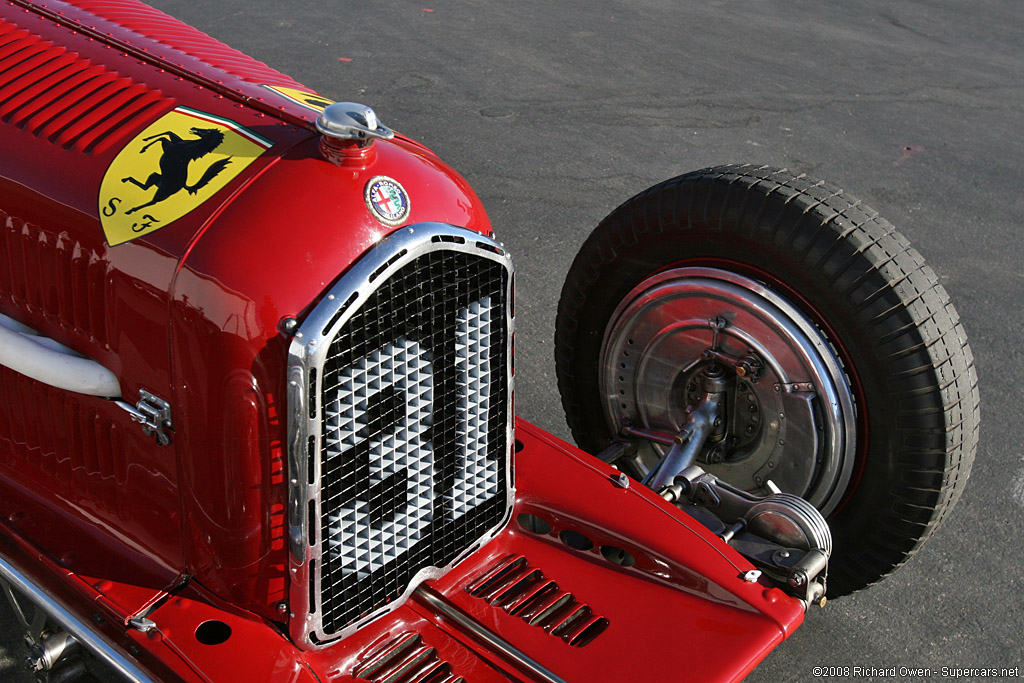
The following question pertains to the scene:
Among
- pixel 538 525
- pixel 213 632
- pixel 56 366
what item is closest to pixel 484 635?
pixel 538 525

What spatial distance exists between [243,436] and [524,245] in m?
3.17

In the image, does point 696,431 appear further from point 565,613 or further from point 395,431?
point 395,431

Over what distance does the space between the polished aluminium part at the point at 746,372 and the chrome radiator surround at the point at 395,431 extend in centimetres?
66

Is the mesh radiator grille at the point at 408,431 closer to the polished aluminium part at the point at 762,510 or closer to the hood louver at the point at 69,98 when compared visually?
the polished aluminium part at the point at 762,510

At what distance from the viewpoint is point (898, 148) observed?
648 cm

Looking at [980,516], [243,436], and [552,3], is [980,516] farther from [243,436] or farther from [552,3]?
[552,3]

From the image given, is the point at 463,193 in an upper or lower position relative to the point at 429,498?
upper

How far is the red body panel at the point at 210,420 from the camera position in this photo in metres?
1.95

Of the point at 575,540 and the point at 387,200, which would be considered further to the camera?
the point at 575,540

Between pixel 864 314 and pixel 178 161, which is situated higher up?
pixel 178 161

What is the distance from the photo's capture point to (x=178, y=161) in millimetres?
2053

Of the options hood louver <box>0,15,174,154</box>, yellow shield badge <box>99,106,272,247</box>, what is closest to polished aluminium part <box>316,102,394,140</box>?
yellow shield badge <box>99,106,272,247</box>

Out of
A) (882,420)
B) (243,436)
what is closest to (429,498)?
(243,436)

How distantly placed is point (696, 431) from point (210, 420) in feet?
4.61
